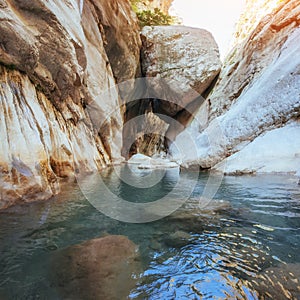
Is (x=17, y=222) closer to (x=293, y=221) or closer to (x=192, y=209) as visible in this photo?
(x=192, y=209)

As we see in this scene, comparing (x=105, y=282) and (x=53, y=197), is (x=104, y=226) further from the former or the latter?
(x=53, y=197)

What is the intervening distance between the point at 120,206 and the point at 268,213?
107 inches

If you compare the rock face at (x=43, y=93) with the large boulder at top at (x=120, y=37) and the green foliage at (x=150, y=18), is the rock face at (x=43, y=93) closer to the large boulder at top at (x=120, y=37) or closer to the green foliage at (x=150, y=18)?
the large boulder at top at (x=120, y=37)

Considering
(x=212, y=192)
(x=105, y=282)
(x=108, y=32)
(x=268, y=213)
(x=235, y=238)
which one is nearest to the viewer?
(x=105, y=282)

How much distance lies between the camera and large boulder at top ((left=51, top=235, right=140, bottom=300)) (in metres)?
1.55

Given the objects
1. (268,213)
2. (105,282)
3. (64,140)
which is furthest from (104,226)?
(64,140)

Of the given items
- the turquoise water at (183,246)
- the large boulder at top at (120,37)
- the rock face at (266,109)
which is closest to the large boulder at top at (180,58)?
the large boulder at top at (120,37)

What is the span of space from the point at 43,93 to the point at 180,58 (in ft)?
52.4

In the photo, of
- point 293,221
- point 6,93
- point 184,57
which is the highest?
point 184,57

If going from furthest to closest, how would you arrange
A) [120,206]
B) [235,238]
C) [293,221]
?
[120,206] → [293,221] → [235,238]

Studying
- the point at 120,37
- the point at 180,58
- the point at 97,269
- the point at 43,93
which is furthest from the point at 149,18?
the point at 97,269

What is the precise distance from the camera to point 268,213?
328 cm

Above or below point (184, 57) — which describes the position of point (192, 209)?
below

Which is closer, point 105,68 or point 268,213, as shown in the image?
point 268,213
